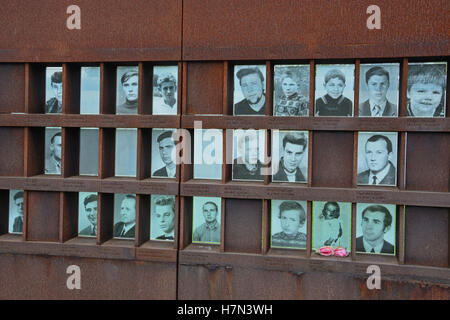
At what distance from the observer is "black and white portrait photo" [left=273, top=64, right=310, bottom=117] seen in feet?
9.30

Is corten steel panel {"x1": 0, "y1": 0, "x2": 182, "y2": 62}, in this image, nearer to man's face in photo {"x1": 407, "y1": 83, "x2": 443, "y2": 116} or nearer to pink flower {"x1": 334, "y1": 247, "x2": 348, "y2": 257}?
man's face in photo {"x1": 407, "y1": 83, "x2": 443, "y2": 116}

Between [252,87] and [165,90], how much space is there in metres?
0.65

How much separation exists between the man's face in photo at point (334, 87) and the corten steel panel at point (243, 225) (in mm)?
896

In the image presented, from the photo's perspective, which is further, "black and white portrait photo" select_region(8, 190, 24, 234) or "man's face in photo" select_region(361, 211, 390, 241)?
"black and white portrait photo" select_region(8, 190, 24, 234)

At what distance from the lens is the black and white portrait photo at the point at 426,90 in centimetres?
268

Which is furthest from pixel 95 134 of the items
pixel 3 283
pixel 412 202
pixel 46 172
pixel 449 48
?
pixel 449 48

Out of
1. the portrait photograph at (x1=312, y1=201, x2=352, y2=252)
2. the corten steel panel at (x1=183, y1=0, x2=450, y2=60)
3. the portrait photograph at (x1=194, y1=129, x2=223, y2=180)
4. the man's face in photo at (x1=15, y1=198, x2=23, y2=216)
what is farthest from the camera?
the man's face in photo at (x1=15, y1=198, x2=23, y2=216)

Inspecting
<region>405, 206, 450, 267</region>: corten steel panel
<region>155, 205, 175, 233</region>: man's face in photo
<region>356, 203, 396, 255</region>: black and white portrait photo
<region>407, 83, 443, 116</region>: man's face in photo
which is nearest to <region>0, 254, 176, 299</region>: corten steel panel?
<region>155, 205, 175, 233</region>: man's face in photo

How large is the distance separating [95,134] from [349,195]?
1.89m

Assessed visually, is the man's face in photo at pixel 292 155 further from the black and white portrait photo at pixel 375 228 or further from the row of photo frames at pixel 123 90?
the row of photo frames at pixel 123 90

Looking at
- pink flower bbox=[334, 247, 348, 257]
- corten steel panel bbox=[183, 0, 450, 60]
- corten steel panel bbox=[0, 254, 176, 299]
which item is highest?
corten steel panel bbox=[183, 0, 450, 60]

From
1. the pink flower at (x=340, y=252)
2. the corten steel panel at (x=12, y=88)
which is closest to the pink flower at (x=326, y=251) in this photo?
the pink flower at (x=340, y=252)

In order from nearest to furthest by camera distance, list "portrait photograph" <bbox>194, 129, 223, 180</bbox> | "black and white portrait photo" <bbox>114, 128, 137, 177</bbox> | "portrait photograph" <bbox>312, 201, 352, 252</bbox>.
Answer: "portrait photograph" <bbox>312, 201, 352, 252</bbox>
"portrait photograph" <bbox>194, 129, 223, 180</bbox>
"black and white portrait photo" <bbox>114, 128, 137, 177</bbox>

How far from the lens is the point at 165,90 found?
3014mm
